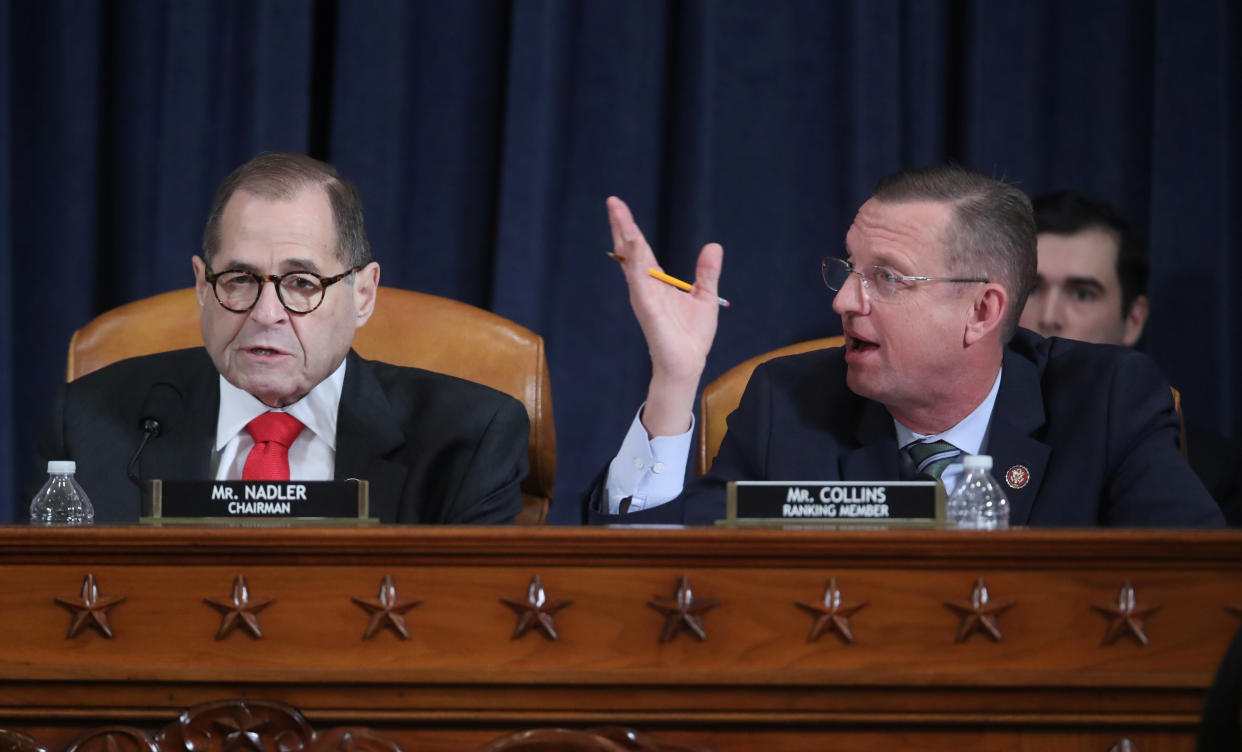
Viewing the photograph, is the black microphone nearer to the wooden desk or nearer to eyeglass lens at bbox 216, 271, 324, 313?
eyeglass lens at bbox 216, 271, 324, 313

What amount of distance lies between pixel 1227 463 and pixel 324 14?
225cm

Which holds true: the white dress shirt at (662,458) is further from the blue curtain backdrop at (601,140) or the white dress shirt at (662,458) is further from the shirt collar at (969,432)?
the blue curtain backdrop at (601,140)

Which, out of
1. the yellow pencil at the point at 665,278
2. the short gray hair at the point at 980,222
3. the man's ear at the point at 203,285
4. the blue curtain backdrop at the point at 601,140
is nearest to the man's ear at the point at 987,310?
the short gray hair at the point at 980,222

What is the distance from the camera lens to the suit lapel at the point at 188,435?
192cm

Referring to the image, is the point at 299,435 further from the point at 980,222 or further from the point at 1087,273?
the point at 1087,273

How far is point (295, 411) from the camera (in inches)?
78.1

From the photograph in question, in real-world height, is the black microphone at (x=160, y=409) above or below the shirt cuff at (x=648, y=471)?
above

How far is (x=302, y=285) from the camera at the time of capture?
1.94 m

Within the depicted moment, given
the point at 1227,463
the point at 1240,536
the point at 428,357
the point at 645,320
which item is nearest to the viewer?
the point at 1240,536

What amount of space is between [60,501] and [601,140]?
1.71m

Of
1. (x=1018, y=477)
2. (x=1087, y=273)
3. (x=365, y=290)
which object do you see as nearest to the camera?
(x=1018, y=477)

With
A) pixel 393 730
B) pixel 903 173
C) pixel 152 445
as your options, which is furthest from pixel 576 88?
pixel 393 730

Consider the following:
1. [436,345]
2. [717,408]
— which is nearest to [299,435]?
[436,345]

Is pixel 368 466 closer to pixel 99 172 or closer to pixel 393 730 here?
pixel 393 730
